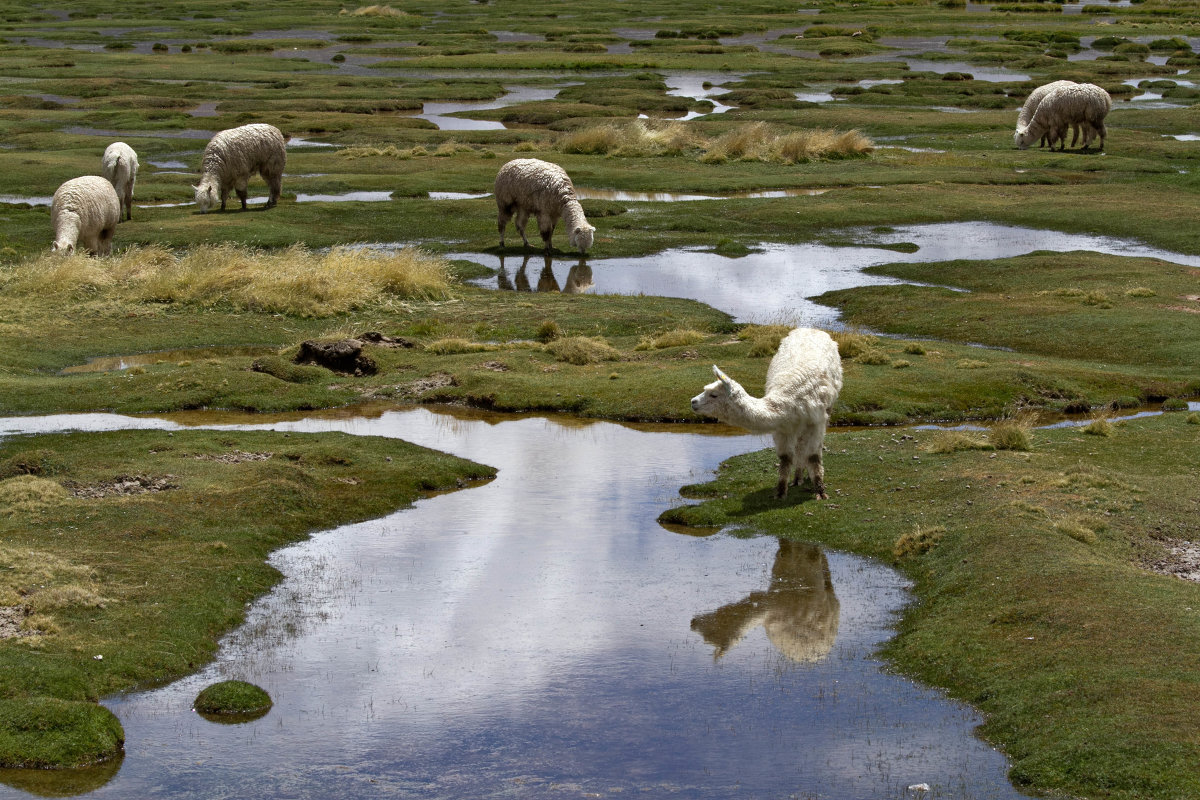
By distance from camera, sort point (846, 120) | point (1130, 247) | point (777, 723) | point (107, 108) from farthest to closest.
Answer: point (107, 108) < point (846, 120) < point (1130, 247) < point (777, 723)

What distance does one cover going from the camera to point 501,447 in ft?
80.3

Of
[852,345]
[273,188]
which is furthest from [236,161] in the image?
[852,345]

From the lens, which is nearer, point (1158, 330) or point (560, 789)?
point (560, 789)

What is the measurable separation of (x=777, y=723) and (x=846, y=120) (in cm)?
6343

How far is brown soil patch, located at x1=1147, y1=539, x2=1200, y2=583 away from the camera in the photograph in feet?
55.6

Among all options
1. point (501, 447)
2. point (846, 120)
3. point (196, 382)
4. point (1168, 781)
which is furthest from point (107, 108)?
point (1168, 781)

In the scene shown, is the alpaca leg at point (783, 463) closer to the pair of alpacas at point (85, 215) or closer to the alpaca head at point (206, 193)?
the pair of alpacas at point (85, 215)

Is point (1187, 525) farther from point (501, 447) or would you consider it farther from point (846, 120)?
point (846, 120)

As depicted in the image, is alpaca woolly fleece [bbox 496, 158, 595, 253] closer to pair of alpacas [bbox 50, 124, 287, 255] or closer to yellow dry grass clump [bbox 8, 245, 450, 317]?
yellow dry grass clump [bbox 8, 245, 450, 317]

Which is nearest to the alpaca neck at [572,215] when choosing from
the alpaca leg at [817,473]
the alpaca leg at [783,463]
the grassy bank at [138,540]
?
the grassy bank at [138,540]

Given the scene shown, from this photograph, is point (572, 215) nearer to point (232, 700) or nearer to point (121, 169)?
point (121, 169)

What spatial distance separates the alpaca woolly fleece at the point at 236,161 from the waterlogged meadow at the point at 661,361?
1.54 metres

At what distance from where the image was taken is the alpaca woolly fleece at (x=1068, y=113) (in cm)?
6069

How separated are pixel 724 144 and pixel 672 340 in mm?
31742
